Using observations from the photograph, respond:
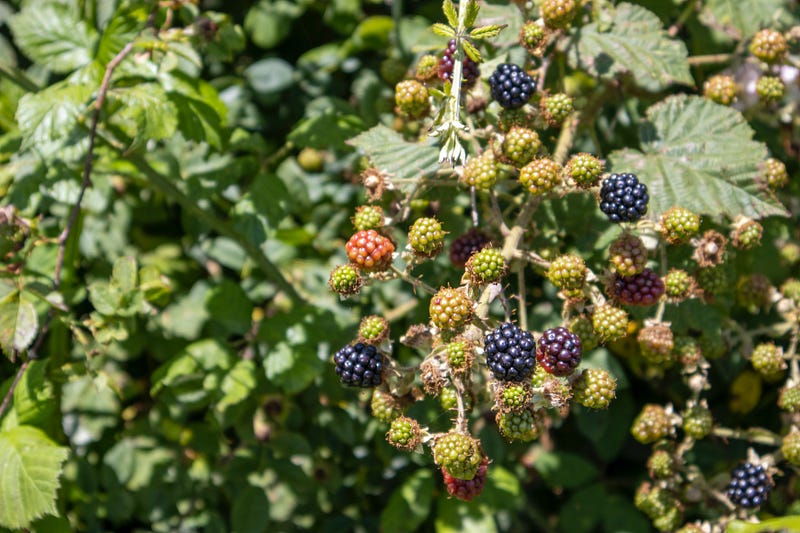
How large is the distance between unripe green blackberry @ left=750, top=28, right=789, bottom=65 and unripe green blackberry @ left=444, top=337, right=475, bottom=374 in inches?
57.0

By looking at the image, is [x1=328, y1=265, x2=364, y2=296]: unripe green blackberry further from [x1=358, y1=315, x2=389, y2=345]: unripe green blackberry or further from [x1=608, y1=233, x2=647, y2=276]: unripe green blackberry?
[x1=608, y1=233, x2=647, y2=276]: unripe green blackberry

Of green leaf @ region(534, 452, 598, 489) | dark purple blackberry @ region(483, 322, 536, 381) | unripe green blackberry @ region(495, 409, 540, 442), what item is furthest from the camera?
green leaf @ region(534, 452, 598, 489)

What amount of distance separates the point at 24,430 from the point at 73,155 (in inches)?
34.7

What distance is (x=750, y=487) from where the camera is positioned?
Result: 2.27 meters

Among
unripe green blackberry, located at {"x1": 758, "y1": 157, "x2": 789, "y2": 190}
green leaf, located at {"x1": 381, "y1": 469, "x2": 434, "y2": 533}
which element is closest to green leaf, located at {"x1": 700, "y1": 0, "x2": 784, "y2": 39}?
unripe green blackberry, located at {"x1": 758, "y1": 157, "x2": 789, "y2": 190}

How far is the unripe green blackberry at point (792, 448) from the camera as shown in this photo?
2219 mm

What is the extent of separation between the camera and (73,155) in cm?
254

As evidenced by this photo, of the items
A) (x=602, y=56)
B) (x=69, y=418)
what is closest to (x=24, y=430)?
(x=69, y=418)

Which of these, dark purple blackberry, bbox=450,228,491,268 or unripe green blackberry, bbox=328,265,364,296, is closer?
unripe green blackberry, bbox=328,265,364,296

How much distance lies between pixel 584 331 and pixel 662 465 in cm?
61

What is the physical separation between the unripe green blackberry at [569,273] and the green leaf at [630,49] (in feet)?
2.35

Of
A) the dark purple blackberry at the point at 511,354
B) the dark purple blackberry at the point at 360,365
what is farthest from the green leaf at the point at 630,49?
the dark purple blackberry at the point at 360,365

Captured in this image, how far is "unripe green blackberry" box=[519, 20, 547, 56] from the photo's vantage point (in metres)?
2.13

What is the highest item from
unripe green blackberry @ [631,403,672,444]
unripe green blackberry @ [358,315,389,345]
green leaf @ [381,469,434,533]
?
unripe green blackberry @ [358,315,389,345]
